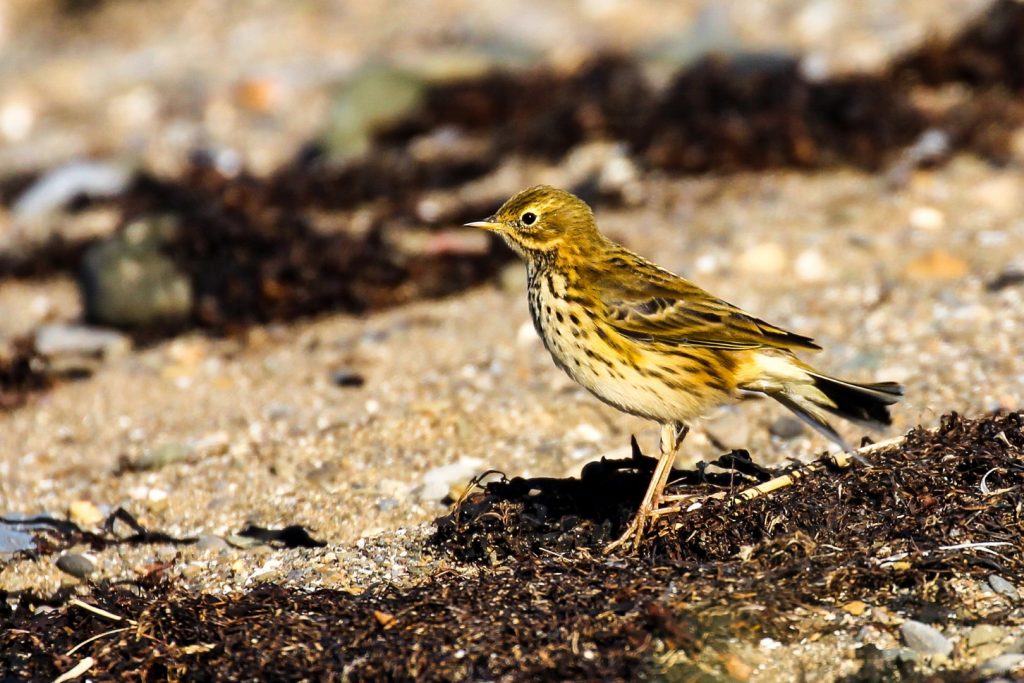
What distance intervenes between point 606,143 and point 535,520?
6.30 m

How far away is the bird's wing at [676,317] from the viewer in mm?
5469

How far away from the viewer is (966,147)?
9961 millimetres

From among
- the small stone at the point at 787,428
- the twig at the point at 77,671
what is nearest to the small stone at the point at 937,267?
the small stone at the point at 787,428

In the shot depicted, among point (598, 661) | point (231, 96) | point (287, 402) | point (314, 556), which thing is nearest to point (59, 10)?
point (231, 96)

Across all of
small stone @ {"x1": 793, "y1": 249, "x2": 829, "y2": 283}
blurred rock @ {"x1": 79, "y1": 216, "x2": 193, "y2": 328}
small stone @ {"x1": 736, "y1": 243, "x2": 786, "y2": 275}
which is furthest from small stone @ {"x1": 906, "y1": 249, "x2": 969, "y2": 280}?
blurred rock @ {"x1": 79, "y1": 216, "x2": 193, "y2": 328}

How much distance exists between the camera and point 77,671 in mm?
4723

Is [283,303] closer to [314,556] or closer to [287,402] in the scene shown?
[287,402]

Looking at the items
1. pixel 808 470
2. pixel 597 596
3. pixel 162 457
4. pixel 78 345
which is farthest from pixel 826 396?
pixel 78 345

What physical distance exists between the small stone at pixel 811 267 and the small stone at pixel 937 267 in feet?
1.70

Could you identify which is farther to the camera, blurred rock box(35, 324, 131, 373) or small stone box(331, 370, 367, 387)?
blurred rock box(35, 324, 131, 373)

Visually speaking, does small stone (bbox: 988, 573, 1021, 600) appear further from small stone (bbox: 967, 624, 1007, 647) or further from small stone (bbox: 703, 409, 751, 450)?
small stone (bbox: 703, 409, 751, 450)

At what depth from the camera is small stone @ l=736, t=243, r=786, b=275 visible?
866 cm

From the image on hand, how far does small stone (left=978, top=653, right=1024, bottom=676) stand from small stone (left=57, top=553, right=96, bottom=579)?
12.0ft

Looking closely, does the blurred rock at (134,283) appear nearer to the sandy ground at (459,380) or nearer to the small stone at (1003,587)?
the sandy ground at (459,380)
